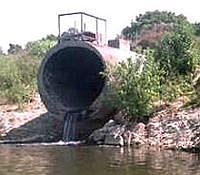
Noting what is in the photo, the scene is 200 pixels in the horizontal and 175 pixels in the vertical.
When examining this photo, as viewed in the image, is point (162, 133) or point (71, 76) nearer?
point (162, 133)

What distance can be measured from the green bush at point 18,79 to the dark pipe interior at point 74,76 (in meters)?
4.29

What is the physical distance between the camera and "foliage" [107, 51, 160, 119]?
1368 inches

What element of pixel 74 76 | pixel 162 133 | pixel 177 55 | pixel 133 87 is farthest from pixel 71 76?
pixel 162 133

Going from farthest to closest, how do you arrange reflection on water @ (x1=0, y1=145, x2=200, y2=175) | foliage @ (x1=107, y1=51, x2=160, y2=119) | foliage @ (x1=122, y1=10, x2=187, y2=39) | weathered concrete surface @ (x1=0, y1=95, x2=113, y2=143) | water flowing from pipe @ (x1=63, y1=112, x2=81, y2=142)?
foliage @ (x1=122, y1=10, x2=187, y2=39)
weathered concrete surface @ (x1=0, y1=95, x2=113, y2=143)
water flowing from pipe @ (x1=63, y1=112, x2=81, y2=142)
foliage @ (x1=107, y1=51, x2=160, y2=119)
reflection on water @ (x1=0, y1=145, x2=200, y2=175)

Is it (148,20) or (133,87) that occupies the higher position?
(148,20)

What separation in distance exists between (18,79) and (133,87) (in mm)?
17638

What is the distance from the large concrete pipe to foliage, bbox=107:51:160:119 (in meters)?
1.97

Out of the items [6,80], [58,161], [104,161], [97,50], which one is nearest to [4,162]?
[58,161]

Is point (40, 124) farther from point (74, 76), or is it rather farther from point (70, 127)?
point (74, 76)

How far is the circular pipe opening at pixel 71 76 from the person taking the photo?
40.0 meters

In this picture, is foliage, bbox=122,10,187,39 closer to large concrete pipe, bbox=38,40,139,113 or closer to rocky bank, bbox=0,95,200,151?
large concrete pipe, bbox=38,40,139,113

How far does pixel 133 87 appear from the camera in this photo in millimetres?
35094

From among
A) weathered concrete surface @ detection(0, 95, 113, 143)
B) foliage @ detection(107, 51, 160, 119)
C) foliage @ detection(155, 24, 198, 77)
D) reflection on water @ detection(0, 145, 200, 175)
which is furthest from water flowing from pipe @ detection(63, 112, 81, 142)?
foliage @ detection(155, 24, 198, 77)

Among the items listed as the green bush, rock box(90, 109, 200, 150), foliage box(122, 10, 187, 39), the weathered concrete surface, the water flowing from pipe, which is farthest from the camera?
foliage box(122, 10, 187, 39)
